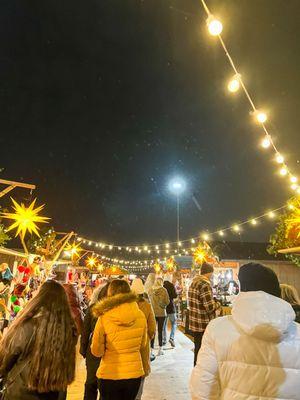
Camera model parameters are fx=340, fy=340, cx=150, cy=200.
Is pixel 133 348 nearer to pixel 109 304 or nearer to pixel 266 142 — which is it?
pixel 109 304

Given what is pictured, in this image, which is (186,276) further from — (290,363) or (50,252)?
(290,363)

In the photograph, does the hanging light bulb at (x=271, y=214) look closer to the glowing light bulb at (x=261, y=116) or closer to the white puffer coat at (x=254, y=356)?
the glowing light bulb at (x=261, y=116)

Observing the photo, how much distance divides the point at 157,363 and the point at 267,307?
6379mm

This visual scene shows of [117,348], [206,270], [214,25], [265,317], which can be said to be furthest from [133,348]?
[214,25]

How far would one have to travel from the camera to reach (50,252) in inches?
532

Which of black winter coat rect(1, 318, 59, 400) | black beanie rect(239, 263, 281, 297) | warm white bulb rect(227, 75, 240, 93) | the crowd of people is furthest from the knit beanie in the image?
warm white bulb rect(227, 75, 240, 93)

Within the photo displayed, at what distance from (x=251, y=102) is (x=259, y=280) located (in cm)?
599

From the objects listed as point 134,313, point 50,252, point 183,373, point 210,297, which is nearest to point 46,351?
point 134,313

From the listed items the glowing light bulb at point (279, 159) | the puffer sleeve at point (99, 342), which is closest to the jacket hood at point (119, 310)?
the puffer sleeve at point (99, 342)

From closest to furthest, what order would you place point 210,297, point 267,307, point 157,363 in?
1. point 267,307
2. point 210,297
3. point 157,363

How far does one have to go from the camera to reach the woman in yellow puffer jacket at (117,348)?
323 cm

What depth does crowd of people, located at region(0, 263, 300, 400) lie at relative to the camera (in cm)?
183

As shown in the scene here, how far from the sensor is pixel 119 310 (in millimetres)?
3311

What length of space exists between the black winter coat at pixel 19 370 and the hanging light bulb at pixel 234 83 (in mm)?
5933
